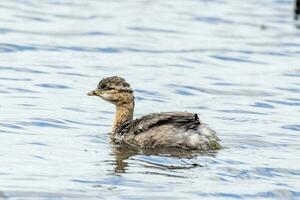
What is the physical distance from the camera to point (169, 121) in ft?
40.7

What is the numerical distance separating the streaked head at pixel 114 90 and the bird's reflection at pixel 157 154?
0.97 meters

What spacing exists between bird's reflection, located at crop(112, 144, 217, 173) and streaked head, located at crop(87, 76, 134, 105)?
3.18ft

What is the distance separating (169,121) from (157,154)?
1.57 feet

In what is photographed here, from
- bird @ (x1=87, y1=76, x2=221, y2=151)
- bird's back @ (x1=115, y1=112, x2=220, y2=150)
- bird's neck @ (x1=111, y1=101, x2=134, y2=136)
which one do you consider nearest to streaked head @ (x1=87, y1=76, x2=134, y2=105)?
bird's neck @ (x1=111, y1=101, x2=134, y2=136)

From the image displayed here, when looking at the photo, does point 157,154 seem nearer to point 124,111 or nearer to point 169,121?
point 169,121

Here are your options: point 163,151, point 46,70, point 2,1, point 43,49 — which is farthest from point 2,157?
point 2,1

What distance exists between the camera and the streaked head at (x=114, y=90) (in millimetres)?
13461

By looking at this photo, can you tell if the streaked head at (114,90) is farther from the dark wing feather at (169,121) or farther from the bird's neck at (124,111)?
the dark wing feather at (169,121)

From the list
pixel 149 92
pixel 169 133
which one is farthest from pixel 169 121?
pixel 149 92

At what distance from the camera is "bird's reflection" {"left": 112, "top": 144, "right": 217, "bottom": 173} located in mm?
11383

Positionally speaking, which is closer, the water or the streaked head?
the water

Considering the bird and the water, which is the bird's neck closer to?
the water

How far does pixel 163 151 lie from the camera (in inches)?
482

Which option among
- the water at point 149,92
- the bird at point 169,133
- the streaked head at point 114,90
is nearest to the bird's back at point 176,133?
the bird at point 169,133
